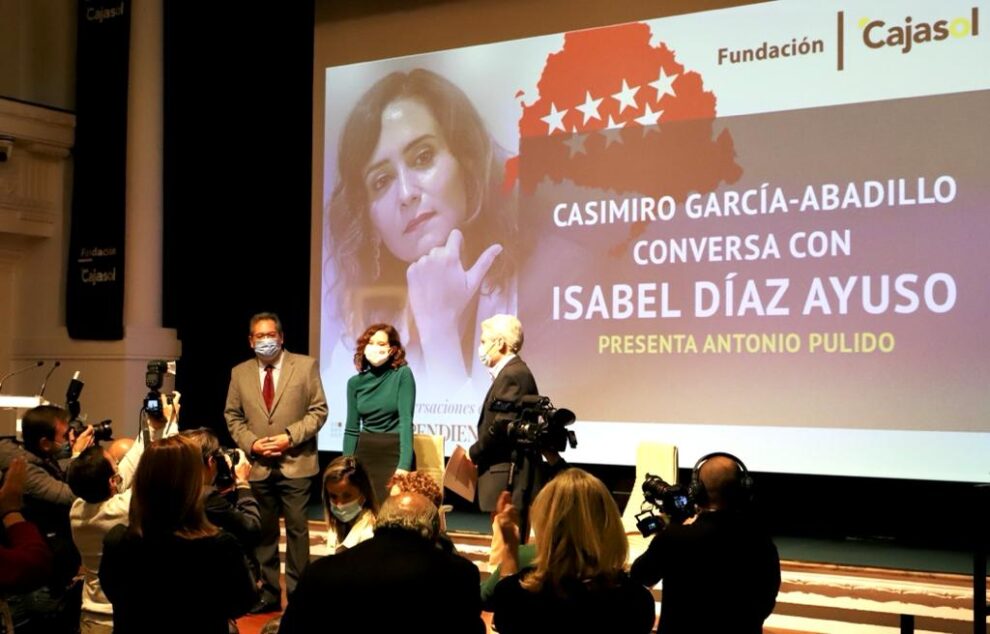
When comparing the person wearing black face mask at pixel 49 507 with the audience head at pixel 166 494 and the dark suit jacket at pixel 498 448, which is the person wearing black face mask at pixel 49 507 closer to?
the audience head at pixel 166 494

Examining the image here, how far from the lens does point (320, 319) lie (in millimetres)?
7758

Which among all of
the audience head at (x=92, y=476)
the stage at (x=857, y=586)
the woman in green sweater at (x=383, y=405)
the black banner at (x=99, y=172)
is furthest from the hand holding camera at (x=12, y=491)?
the black banner at (x=99, y=172)

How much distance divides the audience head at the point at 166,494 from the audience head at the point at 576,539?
832 mm

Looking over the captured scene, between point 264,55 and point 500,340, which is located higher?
point 264,55

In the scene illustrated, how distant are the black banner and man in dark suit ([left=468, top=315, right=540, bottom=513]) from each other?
5242mm

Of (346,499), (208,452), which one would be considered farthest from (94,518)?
(346,499)

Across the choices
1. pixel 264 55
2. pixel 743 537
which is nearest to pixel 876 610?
pixel 743 537

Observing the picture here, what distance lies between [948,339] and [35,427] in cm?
447

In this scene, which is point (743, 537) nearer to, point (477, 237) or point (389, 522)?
point (389, 522)

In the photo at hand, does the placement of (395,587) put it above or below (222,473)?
below

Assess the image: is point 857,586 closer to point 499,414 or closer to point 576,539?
point 499,414

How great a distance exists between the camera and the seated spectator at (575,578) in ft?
7.29

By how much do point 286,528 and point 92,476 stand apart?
182 centimetres

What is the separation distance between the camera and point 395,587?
218 centimetres
